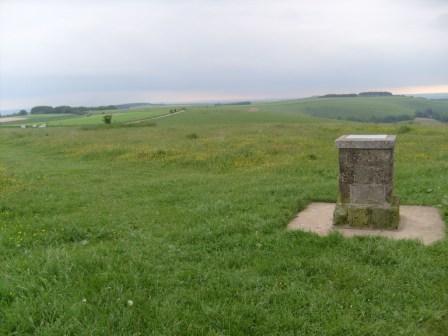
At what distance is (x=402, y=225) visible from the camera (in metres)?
6.61

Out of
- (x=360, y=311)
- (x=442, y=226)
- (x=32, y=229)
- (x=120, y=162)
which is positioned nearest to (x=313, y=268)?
(x=360, y=311)

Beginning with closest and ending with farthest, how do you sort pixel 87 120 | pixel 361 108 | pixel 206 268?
pixel 206 268 < pixel 87 120 < pixel 361 108

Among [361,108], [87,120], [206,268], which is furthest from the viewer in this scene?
[361,108]

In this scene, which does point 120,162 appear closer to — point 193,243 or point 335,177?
point 335,177

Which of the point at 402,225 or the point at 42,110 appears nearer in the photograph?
the point at 402,225

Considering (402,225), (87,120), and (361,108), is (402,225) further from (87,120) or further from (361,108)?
(361,108)

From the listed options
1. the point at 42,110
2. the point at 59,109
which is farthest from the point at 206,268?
the point at 42,110

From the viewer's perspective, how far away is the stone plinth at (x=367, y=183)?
256 inches

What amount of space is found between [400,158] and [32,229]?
12.0 metres

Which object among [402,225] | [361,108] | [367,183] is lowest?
[402,225]

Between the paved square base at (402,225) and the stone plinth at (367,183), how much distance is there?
19cm

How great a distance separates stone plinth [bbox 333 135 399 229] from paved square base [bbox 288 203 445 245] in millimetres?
195

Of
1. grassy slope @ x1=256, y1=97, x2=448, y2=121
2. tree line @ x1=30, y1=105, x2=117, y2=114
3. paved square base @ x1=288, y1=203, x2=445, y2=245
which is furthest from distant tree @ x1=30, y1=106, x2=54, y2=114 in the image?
paved square base @ x1=288, y1=203, x2=445, y2=245

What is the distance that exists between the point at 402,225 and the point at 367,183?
0.88m
